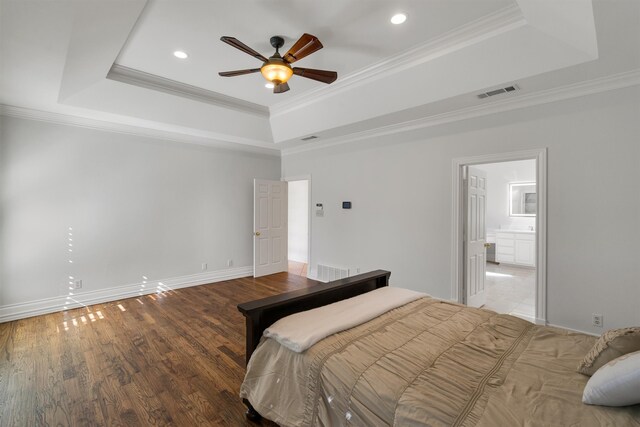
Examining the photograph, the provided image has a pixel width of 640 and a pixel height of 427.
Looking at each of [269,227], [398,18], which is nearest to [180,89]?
[398,18]

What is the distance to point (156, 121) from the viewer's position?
14.3 feet

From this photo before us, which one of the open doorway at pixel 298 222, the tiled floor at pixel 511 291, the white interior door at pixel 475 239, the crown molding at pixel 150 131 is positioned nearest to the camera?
the crown molding at pixel 150 131

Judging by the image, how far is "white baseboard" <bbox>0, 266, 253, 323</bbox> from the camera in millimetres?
3812

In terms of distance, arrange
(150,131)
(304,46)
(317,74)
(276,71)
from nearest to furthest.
A: (304,46), (276,71), (317,74), (150,131)

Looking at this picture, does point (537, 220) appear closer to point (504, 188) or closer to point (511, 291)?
point (511, 291)

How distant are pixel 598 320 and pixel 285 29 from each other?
4.16 metres

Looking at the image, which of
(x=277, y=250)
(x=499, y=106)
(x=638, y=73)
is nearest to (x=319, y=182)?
(x=277, y=250)

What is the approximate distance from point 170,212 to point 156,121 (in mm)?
1596

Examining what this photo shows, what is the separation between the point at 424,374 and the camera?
1443mm

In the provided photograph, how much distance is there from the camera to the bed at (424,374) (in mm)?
1208

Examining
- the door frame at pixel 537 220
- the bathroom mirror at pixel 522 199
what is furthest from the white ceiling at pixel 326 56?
the bathroom mirror at pixel 522 199

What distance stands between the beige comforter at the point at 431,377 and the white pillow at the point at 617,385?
4 cm

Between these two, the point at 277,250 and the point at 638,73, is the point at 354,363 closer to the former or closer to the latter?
the point at 638,73

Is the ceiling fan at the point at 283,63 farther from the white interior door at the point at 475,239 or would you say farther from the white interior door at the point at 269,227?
the white interior door at the point at 269,227
